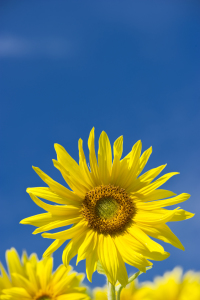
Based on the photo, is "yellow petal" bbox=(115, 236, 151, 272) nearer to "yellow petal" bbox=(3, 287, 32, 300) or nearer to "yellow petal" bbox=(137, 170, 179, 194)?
"yellow petal" bbox=(137, 170, 179, 194)

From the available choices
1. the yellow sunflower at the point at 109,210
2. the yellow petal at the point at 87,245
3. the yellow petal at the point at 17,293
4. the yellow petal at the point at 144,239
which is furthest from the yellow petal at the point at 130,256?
the yellow petal at the point at 17,293

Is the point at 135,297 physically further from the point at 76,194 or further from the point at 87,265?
the point at 76,194

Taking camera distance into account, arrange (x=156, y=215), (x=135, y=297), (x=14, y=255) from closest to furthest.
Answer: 1. (x=156, y=215)
2. (x=135, y=297)
3. (x=14, y=255)

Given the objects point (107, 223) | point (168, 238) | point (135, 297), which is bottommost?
point (135, 297)

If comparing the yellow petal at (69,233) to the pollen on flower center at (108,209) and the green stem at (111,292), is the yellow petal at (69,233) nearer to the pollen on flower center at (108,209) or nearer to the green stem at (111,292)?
the pollen on flower center at (108,209)

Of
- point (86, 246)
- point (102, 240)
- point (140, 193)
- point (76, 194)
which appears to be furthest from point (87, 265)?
point (140, 193)

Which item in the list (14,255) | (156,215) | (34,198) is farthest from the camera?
(14,255)

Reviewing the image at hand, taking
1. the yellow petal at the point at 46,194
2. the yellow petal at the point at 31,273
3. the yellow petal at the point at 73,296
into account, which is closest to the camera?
the yellow petal at the point at 46,194
